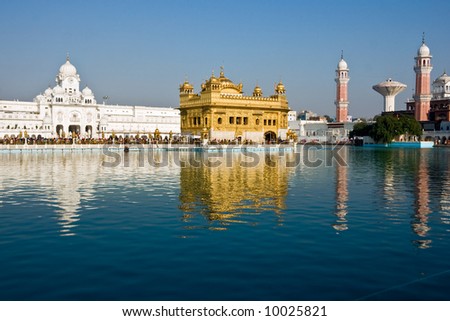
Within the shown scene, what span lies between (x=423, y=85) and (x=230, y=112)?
53.3 meters

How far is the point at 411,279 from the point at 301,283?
179cm

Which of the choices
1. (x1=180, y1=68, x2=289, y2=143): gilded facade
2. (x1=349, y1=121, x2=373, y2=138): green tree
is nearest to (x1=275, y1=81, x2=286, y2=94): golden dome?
(x1=180, y1=68, x2=289, y2=143): gilded facade

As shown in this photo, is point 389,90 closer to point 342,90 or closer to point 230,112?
point 342,90

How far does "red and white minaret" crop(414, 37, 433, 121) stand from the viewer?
96.9 m

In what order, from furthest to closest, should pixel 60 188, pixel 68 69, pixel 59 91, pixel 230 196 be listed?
pixel 68 69 < pixel 59 91 < pixel 60 188 < pixel 230 196

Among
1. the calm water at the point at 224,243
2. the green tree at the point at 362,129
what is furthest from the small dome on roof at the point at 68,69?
the calm water at the point at 224,243

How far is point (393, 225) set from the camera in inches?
470

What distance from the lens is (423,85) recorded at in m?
97.2

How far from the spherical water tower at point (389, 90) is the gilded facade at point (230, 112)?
60084 mm

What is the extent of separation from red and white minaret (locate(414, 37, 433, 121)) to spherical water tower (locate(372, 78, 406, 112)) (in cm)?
1818

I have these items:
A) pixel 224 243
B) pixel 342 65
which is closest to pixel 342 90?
pixel 342 65

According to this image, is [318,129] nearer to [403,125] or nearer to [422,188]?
[403,125]

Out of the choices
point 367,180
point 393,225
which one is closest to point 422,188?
point 367,180

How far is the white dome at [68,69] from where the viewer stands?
9100 centimetres
